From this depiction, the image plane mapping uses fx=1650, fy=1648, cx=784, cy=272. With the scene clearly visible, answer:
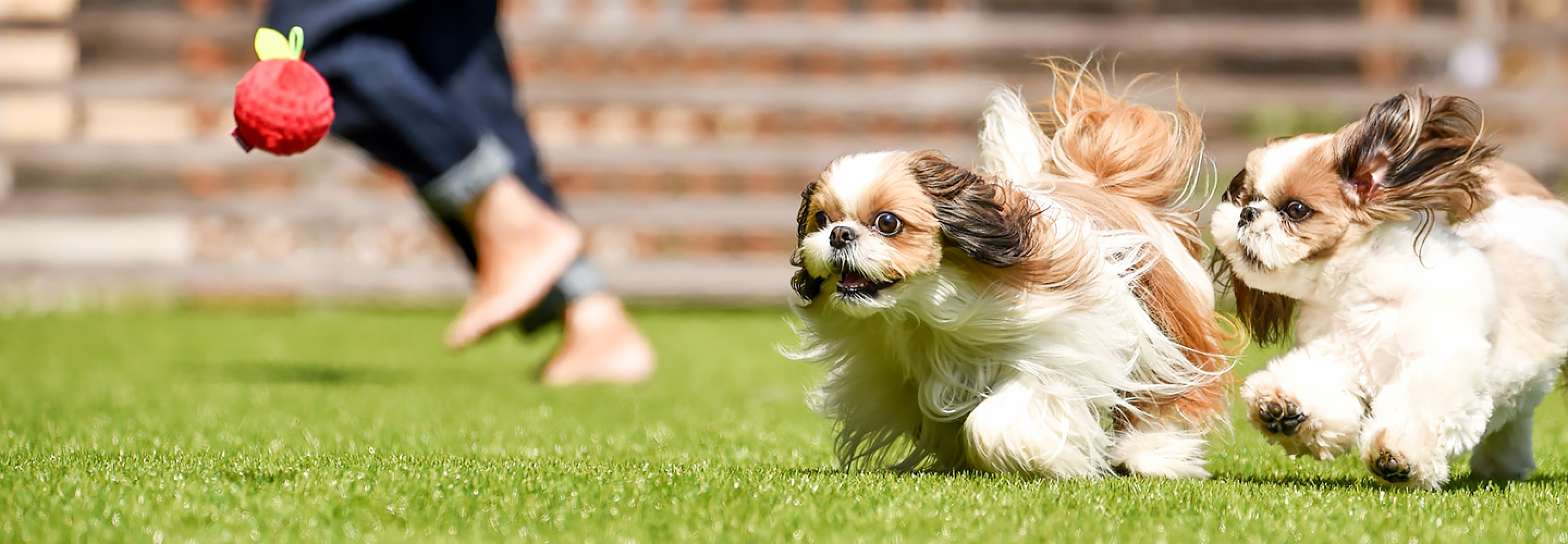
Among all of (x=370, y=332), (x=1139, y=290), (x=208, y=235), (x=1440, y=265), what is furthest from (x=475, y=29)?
(x=208, y=235)

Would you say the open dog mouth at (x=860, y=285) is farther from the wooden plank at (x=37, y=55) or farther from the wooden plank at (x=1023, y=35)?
the wooden plank at (x=37, y=55)

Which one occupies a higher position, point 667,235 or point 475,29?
point 475,29

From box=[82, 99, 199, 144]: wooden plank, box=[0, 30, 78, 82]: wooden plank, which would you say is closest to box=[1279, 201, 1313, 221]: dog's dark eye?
box=[0, 30, 78, 82]: wooden plank

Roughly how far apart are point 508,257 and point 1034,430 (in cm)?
252

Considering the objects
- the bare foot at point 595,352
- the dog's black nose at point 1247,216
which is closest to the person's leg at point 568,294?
the bare foot at point 595,352

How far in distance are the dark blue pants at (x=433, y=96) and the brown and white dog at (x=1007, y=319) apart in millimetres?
2009

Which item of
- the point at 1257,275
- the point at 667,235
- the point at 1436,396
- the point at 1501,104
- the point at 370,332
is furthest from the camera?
the point at 667,235

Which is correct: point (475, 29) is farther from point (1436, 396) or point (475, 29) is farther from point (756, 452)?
point (1436, 396)

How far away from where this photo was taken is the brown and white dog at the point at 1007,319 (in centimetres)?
267

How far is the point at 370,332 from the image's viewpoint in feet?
23.5

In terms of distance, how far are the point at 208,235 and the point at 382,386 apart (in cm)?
565

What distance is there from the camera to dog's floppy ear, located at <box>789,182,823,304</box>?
2762mm

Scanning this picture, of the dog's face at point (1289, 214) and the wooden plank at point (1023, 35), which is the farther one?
the wooden plank at point (1023, 35)

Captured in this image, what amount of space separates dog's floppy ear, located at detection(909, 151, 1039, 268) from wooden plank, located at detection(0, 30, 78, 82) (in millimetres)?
6900
